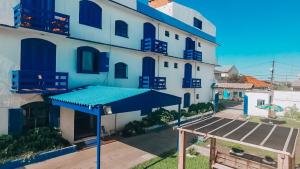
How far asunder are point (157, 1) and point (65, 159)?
2344cm

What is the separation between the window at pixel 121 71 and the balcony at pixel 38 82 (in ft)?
17.5

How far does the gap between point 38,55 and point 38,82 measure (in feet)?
Result: 6.35

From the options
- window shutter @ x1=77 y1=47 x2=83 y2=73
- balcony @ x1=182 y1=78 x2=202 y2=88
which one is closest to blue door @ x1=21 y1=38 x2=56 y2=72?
window shutter @ x1=77 y1=47 x2=83 y2=73

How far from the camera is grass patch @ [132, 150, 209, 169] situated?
1070 centimetres

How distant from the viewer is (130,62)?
18.8 metres

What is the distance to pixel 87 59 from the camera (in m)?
15.4

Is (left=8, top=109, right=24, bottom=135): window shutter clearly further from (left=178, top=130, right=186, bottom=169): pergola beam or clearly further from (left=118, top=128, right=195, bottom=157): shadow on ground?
(left=178, top=130, right=186, bottom=169): pergola beam

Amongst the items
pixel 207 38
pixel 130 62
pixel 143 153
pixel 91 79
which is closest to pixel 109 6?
pixel 130 62

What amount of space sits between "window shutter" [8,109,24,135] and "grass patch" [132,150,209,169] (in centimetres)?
729

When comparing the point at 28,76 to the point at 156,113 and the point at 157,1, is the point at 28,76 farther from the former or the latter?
the point at 157,1

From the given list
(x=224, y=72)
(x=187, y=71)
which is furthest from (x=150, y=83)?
(x=224, y=72)

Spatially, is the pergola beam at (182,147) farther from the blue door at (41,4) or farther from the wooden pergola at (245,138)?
the blue door at (41,4)

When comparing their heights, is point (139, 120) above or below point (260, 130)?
below

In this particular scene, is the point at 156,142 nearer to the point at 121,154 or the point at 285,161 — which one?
the point at 121,154
